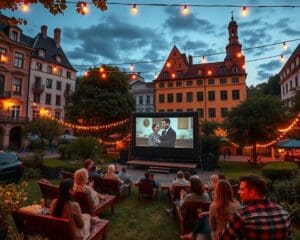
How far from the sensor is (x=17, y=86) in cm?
3138

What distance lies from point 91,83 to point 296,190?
79.1ft

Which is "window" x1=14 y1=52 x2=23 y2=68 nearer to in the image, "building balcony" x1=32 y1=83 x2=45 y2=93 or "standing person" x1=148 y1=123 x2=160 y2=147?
"building balcony" x1=32 y1=83 x2=45 y2=93

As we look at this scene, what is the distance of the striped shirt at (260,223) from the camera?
2.21 metres

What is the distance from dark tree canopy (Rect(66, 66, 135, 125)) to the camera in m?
25.0

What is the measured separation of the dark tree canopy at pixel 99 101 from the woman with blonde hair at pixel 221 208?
2238 cm

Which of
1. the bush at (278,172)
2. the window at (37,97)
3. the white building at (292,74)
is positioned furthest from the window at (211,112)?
the window at (37,97)

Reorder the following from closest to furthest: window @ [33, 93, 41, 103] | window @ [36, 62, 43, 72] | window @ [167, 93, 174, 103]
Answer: window @ [33, 93, 41, 103]
window @ [36, 62, 43, 72]
window @ [167, 93, 174, 103]

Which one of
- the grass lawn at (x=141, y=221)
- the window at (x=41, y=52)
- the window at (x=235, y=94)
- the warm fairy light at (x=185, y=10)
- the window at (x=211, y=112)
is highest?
the window at (x=41, y=52)

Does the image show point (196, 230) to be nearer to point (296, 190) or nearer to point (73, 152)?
point (296, 190)

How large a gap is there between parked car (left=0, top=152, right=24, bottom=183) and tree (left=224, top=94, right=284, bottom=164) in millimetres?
15438

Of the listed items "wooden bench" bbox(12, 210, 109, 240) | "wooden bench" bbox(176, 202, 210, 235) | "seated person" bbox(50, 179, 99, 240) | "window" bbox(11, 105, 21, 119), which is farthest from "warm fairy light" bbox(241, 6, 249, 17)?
"window" bbox(11, 105, 21, 119)

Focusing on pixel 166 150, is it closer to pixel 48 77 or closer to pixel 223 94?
pixel 223 94

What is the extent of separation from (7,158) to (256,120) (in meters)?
16.4

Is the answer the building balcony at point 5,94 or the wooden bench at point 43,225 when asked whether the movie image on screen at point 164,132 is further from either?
the building balcony at point 5,94
